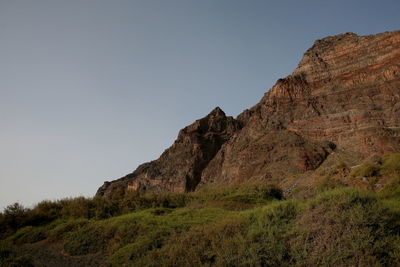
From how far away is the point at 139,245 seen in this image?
380 inches

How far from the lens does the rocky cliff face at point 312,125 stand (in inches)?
1711

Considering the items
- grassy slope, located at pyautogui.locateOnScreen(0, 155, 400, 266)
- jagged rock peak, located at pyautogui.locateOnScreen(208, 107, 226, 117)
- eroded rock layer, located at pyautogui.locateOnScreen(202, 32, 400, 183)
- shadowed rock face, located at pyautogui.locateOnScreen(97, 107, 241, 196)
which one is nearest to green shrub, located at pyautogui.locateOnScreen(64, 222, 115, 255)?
grassy slope, located at pyautogui.locateOnScreen(0, 155, 400, 266)

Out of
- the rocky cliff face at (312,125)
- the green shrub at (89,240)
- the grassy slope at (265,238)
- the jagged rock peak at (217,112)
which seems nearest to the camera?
the grassy slope at (265,238)

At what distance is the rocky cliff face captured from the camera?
43469 mm

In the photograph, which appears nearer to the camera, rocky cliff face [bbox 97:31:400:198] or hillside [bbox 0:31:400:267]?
hillside [bbox 0:31:400:267]

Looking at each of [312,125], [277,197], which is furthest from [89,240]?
[312,125]

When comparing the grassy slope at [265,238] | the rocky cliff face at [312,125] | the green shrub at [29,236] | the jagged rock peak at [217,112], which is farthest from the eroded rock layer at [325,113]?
the green shrub at [29,236]

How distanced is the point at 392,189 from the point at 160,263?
10.1 metres

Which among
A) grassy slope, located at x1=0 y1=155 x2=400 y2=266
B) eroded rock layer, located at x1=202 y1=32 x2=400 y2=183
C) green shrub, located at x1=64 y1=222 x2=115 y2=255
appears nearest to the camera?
grassy slope, located at x1=0 y1=155 x2=400 y2=266

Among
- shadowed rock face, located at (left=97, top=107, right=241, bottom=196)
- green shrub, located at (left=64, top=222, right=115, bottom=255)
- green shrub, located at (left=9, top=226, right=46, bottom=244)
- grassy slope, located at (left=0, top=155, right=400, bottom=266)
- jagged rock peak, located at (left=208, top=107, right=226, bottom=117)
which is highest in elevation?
jagged rock peak, located at (left=208, top=107, right=226, bottom=117)

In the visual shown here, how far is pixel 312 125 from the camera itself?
5097cm

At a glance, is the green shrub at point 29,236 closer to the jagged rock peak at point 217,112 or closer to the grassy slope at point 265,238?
the grassy slope at point 265,238

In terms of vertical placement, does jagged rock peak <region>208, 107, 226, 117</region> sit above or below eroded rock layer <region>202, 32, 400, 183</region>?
above

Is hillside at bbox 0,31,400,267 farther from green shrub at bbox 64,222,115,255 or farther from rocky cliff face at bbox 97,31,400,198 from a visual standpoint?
rocky cliff face at bbox 97,31,400,198
